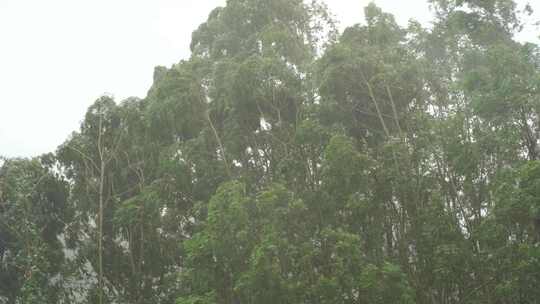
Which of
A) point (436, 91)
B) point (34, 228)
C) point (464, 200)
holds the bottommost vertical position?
point (464, 200)

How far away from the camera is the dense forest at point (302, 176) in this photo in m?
8.27

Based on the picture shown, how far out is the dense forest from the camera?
8273 millimetres

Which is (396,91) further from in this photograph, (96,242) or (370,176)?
(96,242)

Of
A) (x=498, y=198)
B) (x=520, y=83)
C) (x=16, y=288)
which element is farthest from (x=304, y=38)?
(x=16, y=288)

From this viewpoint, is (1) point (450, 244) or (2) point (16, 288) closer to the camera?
(1) point (450, 244)

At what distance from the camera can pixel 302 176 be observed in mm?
10359

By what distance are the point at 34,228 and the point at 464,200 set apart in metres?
9.72

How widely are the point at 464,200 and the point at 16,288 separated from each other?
36.7 feet

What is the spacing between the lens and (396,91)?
35.8 feet

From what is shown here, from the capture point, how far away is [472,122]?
11297mm

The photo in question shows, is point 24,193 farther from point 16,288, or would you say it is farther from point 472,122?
point 472,122

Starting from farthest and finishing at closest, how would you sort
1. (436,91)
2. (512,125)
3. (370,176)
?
(436,91) → (512,125) → (370,176)

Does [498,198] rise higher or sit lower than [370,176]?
lower

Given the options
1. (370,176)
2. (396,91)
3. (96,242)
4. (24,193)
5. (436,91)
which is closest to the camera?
(370,176)
